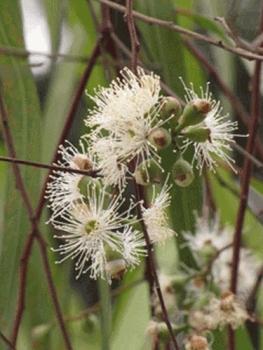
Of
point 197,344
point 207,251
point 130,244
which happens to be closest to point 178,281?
point 207,251

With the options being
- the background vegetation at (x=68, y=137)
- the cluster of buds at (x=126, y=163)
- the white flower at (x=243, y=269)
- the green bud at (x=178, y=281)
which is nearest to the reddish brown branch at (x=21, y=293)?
the background vegetation at (x=68, y=137)

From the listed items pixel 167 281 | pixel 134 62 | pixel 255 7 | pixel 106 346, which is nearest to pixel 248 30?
pixel 255 7

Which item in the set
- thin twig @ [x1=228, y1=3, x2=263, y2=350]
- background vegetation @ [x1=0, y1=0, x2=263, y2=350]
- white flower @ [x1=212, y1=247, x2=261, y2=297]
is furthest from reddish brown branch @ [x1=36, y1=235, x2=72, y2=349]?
white flower @ [x1=212, y1=247, x2=261, y2=297]

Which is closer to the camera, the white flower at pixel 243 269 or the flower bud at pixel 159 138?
the flower bud at pixel 159 138

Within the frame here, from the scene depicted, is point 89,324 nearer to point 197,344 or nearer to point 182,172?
point 197,344

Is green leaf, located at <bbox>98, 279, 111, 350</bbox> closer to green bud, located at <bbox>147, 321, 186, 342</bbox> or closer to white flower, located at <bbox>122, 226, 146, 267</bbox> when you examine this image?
green bud, located at <bbox>147, 321, 186, 342</bbox>

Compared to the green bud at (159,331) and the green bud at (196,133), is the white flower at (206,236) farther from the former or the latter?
the green bud at (196,133)
